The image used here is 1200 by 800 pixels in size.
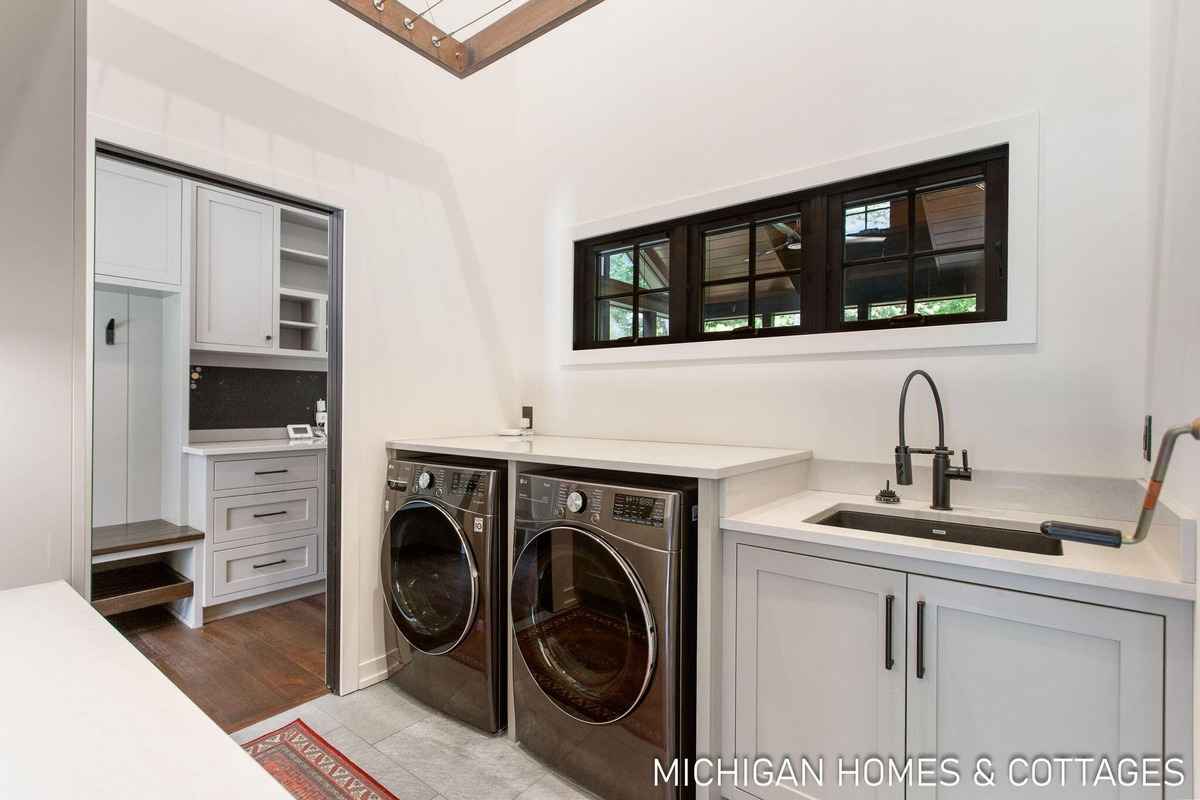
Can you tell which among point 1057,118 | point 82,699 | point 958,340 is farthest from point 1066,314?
point 82,699

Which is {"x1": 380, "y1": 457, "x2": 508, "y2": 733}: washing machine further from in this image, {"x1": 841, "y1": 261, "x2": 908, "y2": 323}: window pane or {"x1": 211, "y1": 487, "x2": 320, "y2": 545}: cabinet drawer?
{"x1": 841, "y1": 261, "x2": 908, "y2": 323}: window pane

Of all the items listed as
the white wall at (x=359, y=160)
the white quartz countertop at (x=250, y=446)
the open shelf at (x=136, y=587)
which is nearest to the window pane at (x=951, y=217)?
the white wall at (x=359, y=160)

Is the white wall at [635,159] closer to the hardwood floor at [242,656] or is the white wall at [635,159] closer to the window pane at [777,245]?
Result: the window pane at [777,245]

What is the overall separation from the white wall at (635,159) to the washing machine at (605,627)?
854 millimetres

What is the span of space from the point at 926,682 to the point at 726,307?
5.22 ft

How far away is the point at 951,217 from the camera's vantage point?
1929mm

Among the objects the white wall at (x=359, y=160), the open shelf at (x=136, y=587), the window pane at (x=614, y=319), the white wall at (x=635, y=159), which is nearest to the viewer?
the white wall at (x=635, y=159)

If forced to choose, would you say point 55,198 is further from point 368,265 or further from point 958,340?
point 958,340

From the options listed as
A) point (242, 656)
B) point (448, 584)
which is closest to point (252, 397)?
point (242, 656)

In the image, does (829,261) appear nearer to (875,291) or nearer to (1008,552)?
(875,291)

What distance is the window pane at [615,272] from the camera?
2791 millimetres

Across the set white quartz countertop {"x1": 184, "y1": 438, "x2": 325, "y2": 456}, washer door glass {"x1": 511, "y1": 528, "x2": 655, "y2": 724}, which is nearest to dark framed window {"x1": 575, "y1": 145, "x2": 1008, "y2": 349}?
washer door glass {"x1": 511, "y1": 528, "x2": 655, "y2": 724}

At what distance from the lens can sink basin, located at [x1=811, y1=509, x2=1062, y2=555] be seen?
159 cm

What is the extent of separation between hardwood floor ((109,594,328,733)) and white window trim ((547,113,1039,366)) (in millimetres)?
1991
